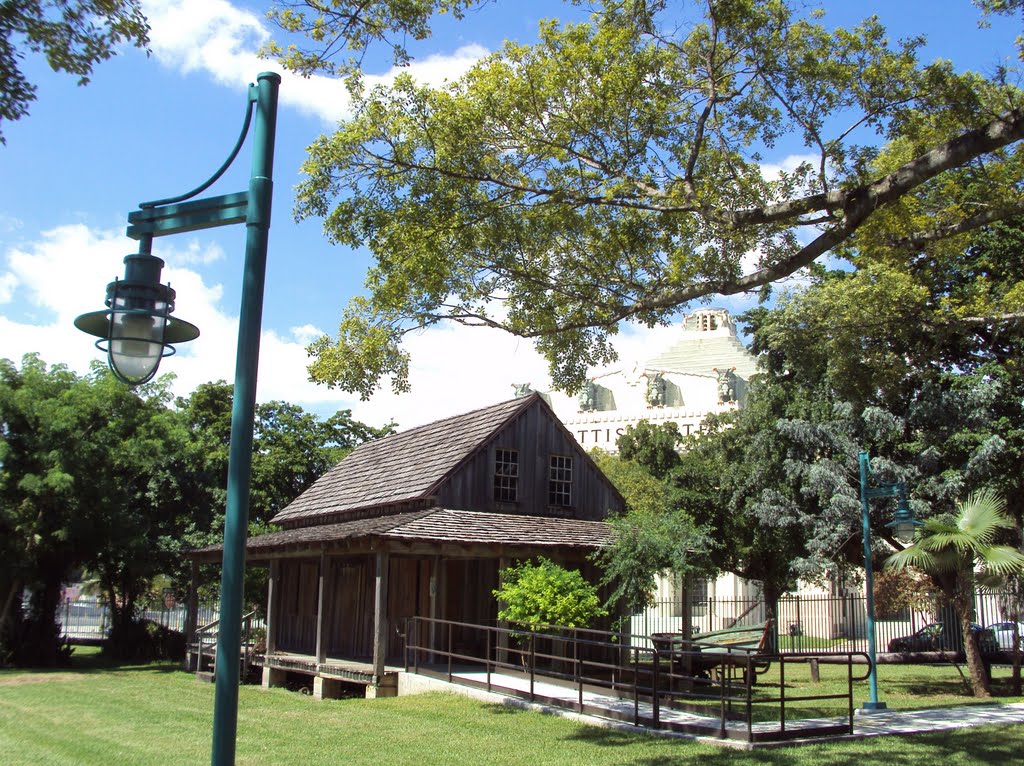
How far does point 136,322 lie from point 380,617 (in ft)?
44.5

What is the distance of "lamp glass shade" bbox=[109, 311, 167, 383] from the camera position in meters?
4.86

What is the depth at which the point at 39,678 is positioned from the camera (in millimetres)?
23250

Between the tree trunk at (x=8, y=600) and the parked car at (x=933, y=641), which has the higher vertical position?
the tree trunk at (x=8, y=600)

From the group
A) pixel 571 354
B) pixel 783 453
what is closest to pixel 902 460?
pixel 783 453

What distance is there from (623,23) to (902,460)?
15.1 metres

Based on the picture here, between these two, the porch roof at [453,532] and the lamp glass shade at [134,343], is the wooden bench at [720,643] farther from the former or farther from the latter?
the lamp glass shade at [134,343]

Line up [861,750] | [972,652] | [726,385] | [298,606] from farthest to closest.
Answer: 1. [726,385]
2. [298,606]
3. [972,652]
4. [861,750]

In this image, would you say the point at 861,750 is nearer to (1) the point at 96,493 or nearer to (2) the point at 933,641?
(2) the point at 933,641

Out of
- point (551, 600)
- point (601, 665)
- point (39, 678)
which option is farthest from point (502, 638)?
point (39, 678)

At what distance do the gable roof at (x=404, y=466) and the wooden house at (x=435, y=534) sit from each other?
0.05 meters

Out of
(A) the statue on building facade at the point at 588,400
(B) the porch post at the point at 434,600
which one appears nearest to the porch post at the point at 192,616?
(B) the porch post at the point at 434,600

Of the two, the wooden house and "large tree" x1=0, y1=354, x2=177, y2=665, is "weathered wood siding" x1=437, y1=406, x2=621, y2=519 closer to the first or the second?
the wooden house

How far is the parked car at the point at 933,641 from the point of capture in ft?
80.2

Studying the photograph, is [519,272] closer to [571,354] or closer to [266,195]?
[571,354]
